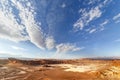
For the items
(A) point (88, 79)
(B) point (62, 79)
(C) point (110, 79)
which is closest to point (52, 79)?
(B) point (62, 79)

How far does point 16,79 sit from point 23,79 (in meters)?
0.83

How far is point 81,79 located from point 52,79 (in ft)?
10.6

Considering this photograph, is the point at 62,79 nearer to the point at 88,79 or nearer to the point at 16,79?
the point at 88,79

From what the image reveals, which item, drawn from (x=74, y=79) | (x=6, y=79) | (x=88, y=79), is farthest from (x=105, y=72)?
(x=6, y=79)

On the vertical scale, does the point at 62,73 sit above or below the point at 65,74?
above

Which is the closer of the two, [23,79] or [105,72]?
[23,79]

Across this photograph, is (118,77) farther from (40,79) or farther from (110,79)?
(40,79)

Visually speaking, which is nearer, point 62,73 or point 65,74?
point 65,74

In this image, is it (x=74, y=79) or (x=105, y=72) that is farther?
(x=105, y=72)

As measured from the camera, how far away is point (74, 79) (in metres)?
18.8

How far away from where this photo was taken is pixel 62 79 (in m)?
18.9

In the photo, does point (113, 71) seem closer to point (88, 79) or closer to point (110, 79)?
point (110, 79)

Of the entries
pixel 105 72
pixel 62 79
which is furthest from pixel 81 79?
pixel 105 72

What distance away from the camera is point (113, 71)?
20266 mm
